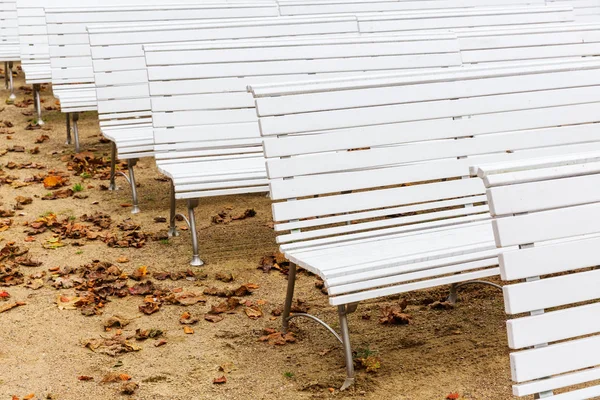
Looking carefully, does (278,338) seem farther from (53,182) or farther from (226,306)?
(53,182)

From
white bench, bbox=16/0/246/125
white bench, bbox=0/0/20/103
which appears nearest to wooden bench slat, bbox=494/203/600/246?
white bench, bbox=16/0/246/125

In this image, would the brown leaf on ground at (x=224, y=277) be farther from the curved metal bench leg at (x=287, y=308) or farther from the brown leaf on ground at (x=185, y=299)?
the curved metal bench leg at (x=287, y=308)

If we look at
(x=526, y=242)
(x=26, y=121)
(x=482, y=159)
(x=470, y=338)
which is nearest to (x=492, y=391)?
(x=470, y=338)

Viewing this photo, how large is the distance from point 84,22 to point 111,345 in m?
4.27

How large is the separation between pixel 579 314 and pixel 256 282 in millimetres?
2924

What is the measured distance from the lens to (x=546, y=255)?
8.26 feet

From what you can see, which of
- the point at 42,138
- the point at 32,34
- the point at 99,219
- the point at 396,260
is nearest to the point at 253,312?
the point at 396,260

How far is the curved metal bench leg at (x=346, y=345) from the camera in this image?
386cm

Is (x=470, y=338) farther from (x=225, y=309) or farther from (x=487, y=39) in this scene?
(x=487, y=39)

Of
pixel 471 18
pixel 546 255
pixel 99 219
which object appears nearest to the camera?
pixel 546 255

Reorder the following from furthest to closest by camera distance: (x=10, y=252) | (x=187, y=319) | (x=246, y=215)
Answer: (x=246, y=215) → (x=10, y=252) → (x=187, y=319)

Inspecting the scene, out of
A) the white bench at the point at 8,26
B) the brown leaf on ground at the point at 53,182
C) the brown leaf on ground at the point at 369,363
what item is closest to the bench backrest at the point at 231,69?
the brown leaf on ground at the point at 53,182

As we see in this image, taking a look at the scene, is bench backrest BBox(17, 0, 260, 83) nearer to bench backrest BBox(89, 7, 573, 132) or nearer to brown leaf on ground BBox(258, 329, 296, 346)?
bench backrest BBox(89, 7, 573, 132)

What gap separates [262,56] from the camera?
5.87 meters
